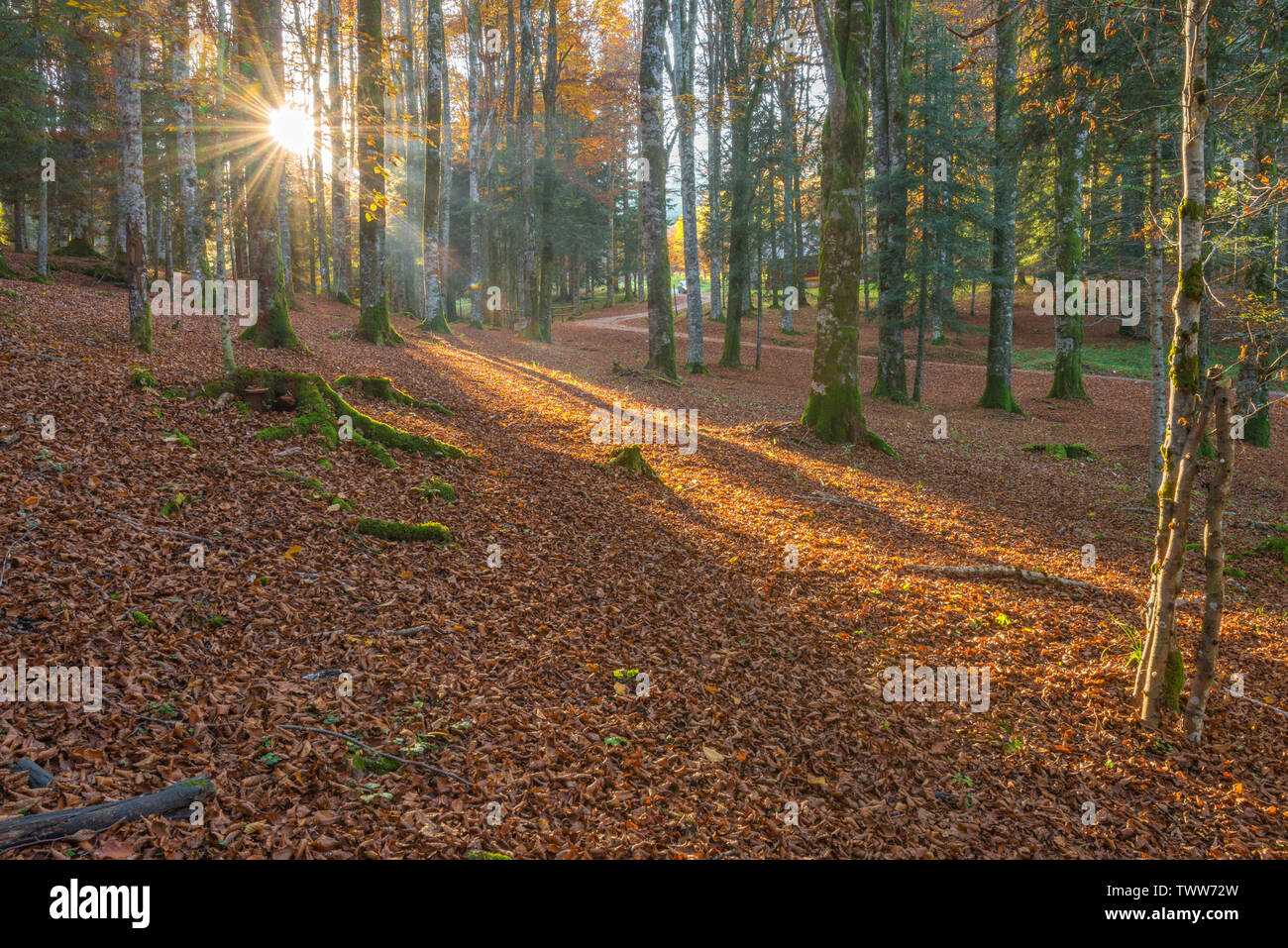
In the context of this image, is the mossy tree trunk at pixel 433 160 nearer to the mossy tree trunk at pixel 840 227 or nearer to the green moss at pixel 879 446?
the mossy tree trunk at pixel 840 227

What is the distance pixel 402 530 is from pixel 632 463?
3908 mm

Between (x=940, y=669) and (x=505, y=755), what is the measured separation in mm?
3701

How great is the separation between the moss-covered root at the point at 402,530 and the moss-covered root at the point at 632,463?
340 centimetres

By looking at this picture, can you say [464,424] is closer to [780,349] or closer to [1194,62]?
[1194,62]

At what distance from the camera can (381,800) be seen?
11.9ft

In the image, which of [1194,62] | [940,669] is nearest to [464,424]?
[940,669]

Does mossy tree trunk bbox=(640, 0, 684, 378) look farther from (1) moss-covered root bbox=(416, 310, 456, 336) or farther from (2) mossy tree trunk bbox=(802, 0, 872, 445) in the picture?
(1) moss-covered root bbox=(416, 310, 456, 336)

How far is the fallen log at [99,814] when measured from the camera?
2.91m

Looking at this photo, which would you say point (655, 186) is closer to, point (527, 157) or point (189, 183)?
point (189, 183)

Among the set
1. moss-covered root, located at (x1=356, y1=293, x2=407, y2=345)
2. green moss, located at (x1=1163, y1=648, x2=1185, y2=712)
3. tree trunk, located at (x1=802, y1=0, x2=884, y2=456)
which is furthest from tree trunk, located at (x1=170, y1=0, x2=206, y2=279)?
green moss, located at (x1=1163, y1=648, x2=1185, y2=712)

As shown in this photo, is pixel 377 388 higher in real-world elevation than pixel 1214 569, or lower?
higher

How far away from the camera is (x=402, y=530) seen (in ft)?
21.6

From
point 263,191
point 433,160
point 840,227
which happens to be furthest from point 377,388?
point 433,160

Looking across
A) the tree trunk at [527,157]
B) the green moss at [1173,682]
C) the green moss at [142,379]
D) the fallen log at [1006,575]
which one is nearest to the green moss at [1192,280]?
the green moss at [1173,682]
